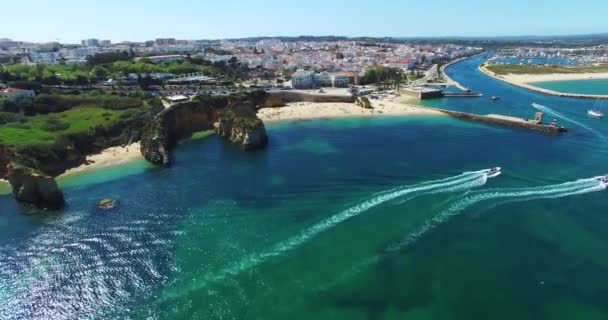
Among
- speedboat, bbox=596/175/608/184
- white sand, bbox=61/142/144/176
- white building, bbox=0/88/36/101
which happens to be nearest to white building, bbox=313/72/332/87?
white sand, bbox=61/142/144/176

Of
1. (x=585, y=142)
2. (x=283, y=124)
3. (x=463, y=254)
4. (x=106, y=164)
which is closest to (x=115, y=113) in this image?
(x=106, y=164)

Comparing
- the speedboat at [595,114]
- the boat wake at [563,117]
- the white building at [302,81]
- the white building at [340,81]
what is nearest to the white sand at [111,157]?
the white building at [302,81]

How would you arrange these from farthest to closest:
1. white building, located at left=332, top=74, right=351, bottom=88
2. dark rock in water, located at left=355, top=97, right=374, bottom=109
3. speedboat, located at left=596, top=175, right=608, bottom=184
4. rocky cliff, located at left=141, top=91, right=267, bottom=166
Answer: white building, located at left=332, top=74, right=351, bottom=88
dark rock in water, located at left=355, top=97, right=374, bottom=109
rocky cliff, located at left=141, top=91, right=267, bottom=166
speedboat, located at left=596, top=175, right=608, bottom=184

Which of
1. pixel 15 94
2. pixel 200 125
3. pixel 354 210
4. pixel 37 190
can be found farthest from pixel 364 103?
pixel 15 94

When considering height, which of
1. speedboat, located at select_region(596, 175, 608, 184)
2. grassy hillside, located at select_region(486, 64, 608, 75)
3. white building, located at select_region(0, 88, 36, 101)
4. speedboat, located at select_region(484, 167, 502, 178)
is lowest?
speedboat, located at select_region(596, 175, 608, 184)

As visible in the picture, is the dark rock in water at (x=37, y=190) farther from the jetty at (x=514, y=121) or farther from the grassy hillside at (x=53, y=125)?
the jetty at (x=514, y=121)

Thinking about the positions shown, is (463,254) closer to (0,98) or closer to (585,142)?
(585,142)

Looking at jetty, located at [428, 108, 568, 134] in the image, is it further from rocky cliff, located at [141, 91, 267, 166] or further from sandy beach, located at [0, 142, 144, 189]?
sandy beach, located at [0, 142, 144, 189]

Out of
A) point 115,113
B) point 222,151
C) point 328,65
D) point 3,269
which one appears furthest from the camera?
point 328,65
